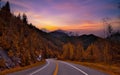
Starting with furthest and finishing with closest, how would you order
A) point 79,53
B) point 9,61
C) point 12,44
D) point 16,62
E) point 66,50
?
1. point 66,50
2. point 79,53
3. point 12,44
4. point 16,62
5. point 9,61

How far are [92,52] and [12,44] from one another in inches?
3821

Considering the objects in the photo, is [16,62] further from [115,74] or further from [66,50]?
[66,50]

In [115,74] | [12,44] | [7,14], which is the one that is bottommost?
[115,74]

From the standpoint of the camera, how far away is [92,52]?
149250mm

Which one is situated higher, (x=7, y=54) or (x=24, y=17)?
(x=24, y=17)

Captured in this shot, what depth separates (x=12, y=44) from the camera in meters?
56.6

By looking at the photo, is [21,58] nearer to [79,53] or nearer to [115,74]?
[115,74]

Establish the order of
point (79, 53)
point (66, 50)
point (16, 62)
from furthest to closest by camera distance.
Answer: point (66, 50) → point (79, 53) → point (16, 62)

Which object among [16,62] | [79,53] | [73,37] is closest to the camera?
[16,62]

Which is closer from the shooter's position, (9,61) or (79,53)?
(9,61)

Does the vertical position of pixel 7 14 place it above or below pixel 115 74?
above

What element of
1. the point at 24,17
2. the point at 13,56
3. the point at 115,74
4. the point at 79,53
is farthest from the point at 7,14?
the point at 115,74

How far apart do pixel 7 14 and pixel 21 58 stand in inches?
2409

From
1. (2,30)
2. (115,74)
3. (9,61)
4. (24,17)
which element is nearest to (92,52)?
(24,17)
